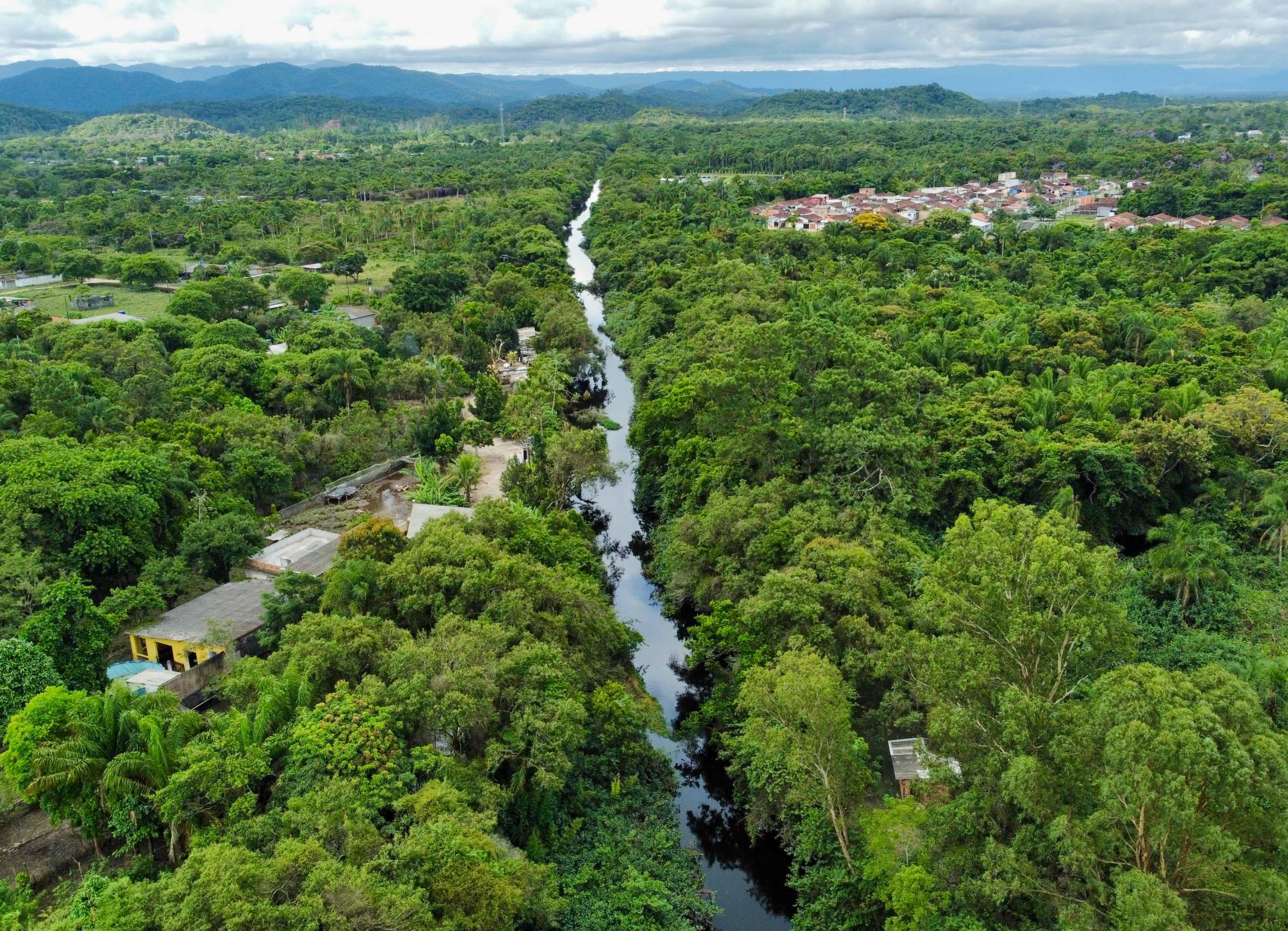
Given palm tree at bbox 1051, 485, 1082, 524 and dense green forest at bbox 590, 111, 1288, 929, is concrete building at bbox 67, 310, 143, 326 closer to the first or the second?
dense green forest at bbox 590, 111, 1288, 929

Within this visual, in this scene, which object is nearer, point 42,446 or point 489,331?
point 42,446

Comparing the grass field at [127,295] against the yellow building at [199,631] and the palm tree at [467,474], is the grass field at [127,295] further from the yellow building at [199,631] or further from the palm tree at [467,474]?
the yellow building at [199,631]

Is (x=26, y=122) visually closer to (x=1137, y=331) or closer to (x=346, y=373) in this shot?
(x=346, y=373)

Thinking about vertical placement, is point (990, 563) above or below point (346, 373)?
above

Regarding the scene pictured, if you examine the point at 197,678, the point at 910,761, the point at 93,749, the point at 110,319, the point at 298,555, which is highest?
the point at 110,319

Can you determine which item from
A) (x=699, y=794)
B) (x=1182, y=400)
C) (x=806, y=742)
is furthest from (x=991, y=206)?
(x=806, y=742)

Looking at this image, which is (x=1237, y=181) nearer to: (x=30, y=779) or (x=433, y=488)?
(x=433, y=488)

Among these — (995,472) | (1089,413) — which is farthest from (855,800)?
(1089,413)
